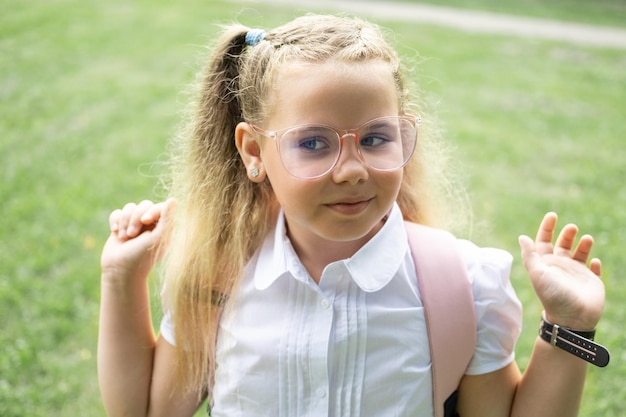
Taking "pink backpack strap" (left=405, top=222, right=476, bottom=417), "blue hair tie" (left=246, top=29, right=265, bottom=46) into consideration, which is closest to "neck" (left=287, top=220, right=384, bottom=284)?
"pink backpack strap" (left=405, top=222, right=476, bottom=417)

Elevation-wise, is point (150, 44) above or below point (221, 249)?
below

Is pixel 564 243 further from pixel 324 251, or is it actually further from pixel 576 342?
pixel 324 251

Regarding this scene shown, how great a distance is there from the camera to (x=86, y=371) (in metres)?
3.37

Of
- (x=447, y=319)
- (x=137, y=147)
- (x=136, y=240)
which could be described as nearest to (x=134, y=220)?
(x=136, y=240)

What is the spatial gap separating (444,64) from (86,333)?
6.51 m

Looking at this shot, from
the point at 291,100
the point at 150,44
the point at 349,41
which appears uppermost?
the point at 349,41

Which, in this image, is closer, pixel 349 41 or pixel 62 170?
pixel 349 41

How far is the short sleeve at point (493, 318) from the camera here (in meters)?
1.77

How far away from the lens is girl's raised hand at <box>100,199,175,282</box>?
2.03 metres

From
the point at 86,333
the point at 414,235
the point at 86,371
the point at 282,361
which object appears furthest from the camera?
the point at 86,333

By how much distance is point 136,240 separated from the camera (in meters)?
2.04

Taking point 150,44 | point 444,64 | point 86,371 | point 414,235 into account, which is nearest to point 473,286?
point 414,235

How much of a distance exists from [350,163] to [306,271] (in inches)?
13.8

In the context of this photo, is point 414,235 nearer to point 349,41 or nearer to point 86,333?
point 349,41
